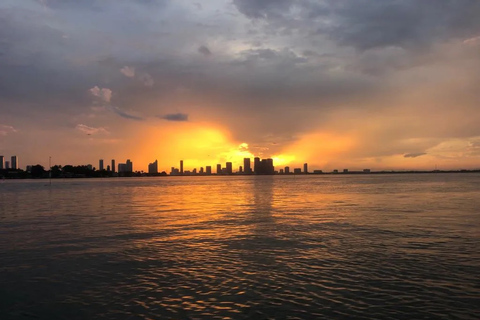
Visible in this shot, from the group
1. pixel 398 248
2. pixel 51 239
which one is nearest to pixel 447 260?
pixel 398 248

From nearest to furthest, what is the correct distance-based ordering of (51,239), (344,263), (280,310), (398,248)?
(280,310) → (344,263) → (398,248) → (51,239)

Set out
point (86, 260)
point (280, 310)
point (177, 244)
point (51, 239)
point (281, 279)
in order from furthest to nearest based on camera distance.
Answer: point (51, 239) < point (177, 244) < point (86, 260) < point (281, 279) < point (280, 310)

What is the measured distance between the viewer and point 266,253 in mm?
21969

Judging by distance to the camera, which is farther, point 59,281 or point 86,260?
point 86,260

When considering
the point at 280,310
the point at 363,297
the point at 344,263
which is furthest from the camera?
the point at 344,263

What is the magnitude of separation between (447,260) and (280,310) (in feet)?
36.5

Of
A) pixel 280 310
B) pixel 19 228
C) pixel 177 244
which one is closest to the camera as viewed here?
pixel 280 310

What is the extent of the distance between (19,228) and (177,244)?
1750 cm

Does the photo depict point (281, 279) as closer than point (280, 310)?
No

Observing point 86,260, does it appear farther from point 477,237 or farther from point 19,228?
point 477,237

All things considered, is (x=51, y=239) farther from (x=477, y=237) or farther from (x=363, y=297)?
(x=477, y=237)

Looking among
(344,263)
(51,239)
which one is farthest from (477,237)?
(51,239)

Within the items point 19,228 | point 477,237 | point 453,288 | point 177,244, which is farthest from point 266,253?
point 19,228

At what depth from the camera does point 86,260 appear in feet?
68.0
